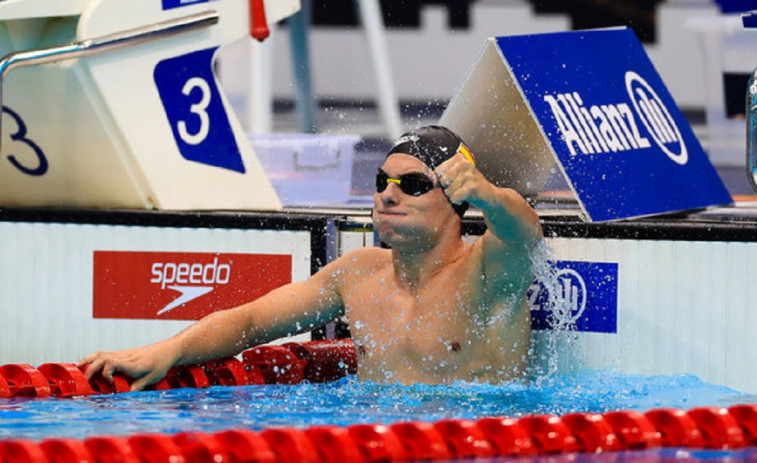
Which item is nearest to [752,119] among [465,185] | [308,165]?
[465,185]

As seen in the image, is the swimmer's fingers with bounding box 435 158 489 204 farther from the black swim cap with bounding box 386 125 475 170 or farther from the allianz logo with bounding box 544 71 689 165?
the allianz logo with bounding box 544 71 689 165

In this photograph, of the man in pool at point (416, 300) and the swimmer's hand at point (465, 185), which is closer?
the swimmer's hand at point (465, 185)

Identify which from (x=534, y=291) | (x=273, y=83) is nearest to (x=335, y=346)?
(x=534, y=291)

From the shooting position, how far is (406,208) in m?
4.05

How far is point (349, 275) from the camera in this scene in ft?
14.4

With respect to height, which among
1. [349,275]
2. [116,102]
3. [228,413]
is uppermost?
[116,102]

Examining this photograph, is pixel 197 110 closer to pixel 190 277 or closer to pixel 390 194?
pixel 190 277

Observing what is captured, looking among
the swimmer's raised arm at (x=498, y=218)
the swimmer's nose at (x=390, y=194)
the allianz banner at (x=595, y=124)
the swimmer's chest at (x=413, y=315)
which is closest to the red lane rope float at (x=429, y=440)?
the swimmer's raised arm at (x=498, y=218)

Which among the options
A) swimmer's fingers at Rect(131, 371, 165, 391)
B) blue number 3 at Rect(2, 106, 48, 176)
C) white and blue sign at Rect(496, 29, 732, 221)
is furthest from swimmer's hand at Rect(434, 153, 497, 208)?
blue number 3 at Rect(2, 106, 48, 176)

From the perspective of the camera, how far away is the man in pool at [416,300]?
4.07 metres

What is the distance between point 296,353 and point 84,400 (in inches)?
30.6

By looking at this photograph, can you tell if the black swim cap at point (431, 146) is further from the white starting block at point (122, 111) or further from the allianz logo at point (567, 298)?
the white starting block at point (122, 111)

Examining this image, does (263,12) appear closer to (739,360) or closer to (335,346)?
(335,346)

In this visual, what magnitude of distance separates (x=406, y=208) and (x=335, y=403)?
0.57m
